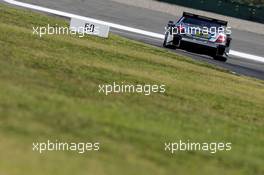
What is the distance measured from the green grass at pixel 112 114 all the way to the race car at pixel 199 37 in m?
5.54

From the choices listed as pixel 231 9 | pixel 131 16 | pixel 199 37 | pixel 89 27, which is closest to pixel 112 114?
pixel 89 27

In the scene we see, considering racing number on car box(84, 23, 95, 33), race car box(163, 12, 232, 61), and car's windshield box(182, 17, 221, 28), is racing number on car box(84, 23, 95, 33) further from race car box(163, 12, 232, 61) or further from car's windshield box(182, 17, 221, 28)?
car's windshield box(182, 17, 221, 28)

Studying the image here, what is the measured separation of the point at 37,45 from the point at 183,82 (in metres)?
3.17

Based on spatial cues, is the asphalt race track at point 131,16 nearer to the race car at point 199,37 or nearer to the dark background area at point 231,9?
the dark background area at point 231,9

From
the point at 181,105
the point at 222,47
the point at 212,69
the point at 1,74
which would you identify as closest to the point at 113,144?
the point at 1,74

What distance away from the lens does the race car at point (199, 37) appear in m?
20.7

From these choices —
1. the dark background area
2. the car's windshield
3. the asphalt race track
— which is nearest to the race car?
the car's windshield

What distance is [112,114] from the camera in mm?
7898

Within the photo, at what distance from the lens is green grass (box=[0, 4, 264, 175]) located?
5930 mm

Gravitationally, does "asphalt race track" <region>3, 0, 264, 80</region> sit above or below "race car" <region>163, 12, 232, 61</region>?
below

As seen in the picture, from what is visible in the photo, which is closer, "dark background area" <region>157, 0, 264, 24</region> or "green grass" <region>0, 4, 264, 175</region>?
"green grass" <region>0, 4, 264, 175</region>

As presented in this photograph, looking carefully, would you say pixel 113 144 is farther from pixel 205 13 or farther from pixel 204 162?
pixel 205 13

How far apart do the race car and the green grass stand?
554 centimetres

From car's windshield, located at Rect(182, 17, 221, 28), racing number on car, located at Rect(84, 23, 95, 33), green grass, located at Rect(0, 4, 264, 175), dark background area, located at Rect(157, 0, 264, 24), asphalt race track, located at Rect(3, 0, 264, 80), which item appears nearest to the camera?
green grass, located at Rect(0, 4, 264, 175)
